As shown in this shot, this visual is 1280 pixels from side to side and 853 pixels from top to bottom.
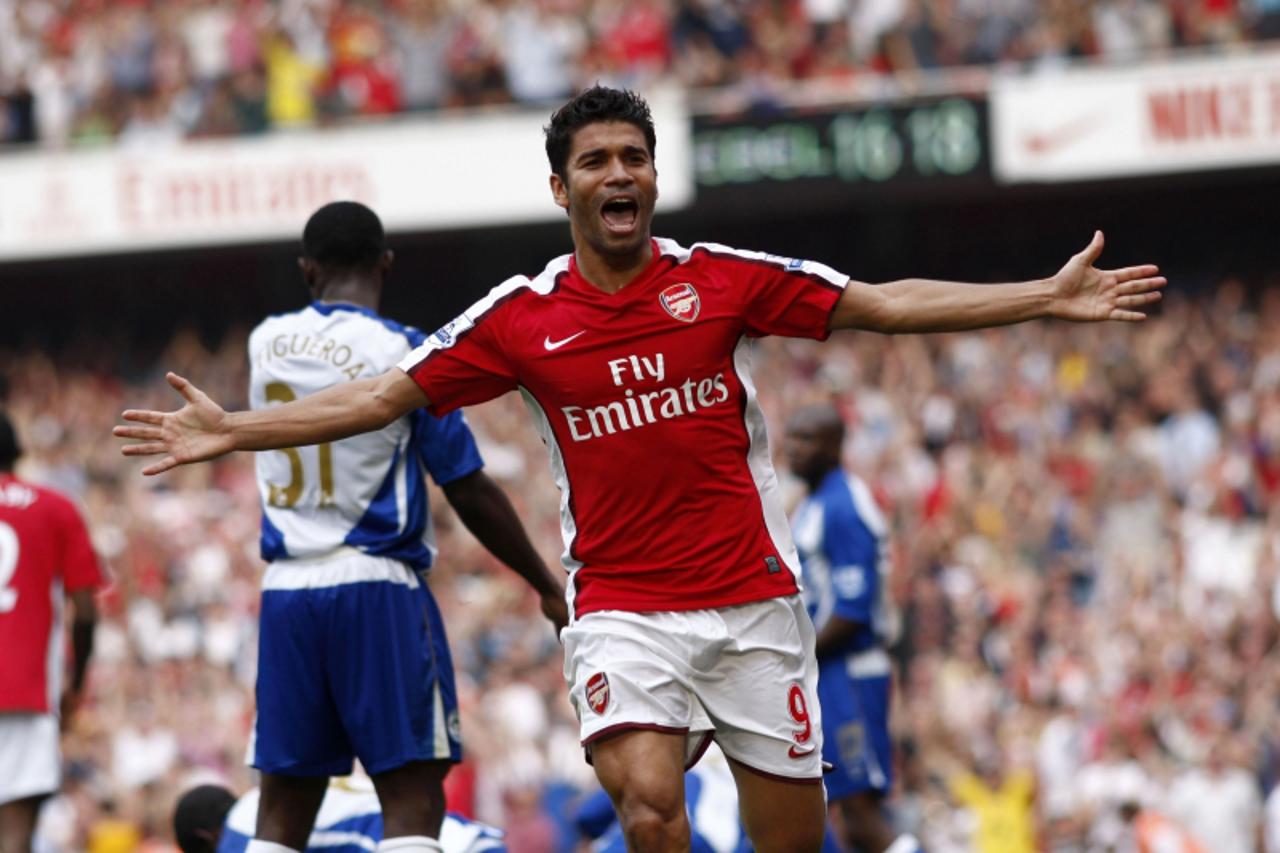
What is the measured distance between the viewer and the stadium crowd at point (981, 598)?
14.2 meters

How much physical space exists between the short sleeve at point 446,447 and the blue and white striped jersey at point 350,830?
1398mm

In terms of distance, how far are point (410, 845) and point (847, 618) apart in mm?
3254

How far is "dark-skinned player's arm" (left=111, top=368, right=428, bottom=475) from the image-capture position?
594cm

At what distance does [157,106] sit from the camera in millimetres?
24047

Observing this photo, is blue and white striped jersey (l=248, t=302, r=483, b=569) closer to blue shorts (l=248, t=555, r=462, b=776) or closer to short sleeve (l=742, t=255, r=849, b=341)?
blue shorts (l=248, t=555, r=462, b=776)

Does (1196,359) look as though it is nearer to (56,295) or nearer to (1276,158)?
(1276,158)

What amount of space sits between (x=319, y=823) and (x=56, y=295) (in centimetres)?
1967

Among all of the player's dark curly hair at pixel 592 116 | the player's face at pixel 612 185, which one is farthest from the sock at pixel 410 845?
the player's dark curly hair at pixel 592 116

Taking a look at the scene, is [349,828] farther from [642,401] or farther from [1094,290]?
[1094,290]

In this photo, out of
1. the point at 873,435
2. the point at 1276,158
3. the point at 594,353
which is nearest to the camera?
the point at 594,353

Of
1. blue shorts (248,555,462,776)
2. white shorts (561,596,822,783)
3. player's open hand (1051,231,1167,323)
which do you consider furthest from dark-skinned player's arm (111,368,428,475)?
player's open hand (1051,231,1167,323)

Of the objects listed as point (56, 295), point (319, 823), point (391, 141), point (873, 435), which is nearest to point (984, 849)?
point (873, 435)

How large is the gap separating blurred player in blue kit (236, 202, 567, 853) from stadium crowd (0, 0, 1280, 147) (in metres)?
15.1

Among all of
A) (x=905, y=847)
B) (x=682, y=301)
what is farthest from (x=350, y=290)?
(x=905, y=847)
